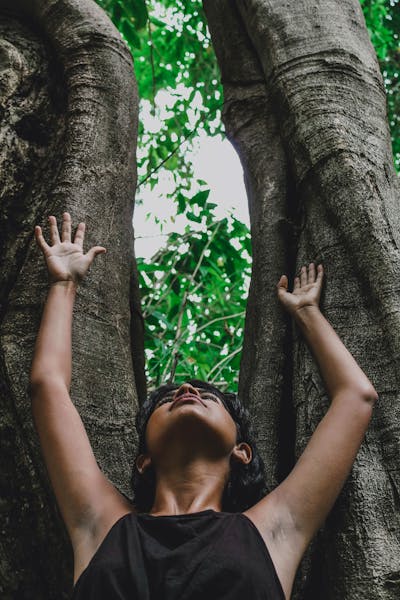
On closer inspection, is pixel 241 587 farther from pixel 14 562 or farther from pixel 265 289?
pixel 265 289

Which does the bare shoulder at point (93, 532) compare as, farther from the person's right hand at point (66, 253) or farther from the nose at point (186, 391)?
the person's right hand at point (66, 253)

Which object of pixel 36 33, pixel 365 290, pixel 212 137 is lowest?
pixel 365 290

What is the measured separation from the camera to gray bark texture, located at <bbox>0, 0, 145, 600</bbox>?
87.8 inches

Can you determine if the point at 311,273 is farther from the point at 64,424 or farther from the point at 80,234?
the point at 64,424

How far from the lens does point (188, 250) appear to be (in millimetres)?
4883

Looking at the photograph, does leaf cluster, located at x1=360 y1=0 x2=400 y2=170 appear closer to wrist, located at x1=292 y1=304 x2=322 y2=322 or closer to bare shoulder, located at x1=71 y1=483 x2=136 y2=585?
wrist, located at x1=292 y1=304 x2=322 y2=322

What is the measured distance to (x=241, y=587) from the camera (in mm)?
1689

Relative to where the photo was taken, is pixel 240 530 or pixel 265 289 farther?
pixel 265 289


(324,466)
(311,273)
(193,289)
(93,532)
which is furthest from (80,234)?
(193,289)

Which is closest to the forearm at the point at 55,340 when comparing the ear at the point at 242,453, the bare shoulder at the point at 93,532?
the bare shoulder at the point at 93,532

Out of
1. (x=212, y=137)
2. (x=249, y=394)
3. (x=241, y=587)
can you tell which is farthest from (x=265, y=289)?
(x=212, y=137)

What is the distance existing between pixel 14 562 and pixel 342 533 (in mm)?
1001

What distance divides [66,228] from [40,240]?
114 millimetres

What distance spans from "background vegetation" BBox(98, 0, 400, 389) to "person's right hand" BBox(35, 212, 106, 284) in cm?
149
